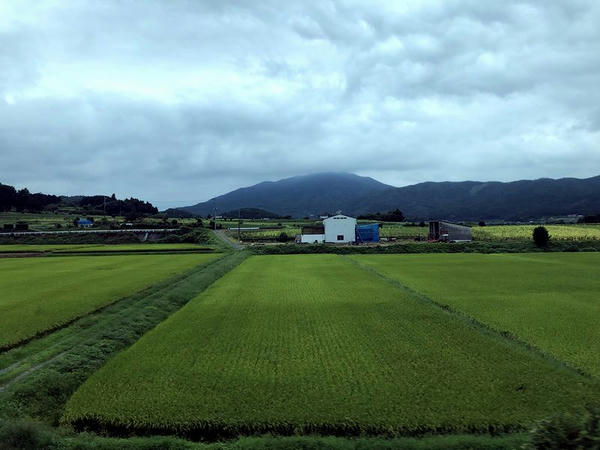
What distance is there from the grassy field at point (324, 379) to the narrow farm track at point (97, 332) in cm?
122

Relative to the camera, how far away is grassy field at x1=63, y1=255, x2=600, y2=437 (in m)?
8.00

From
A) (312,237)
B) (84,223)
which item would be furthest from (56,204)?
(312,237)

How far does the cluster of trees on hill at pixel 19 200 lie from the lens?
143 metres

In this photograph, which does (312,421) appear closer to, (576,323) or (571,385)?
(571,385)

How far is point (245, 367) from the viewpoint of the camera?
35.2 ft

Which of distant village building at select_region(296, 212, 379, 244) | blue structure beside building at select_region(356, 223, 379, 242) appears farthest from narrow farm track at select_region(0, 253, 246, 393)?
blue structure beside building at select_region(356, 223, 379, 242)

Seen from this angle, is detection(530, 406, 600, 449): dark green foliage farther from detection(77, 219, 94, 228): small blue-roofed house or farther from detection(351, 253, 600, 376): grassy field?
detection(77, 219, 94, 228): small blue-roofed house

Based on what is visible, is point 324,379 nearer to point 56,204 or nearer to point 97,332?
point 97,332

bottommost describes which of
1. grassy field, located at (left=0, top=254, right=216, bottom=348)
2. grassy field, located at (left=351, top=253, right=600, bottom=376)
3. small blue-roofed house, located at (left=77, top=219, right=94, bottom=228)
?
grassy field, located at (left=0, top=254, right=216, bottom=348)

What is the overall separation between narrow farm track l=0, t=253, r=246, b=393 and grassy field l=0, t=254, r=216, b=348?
0.70 meters

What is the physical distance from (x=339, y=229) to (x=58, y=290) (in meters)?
50.1

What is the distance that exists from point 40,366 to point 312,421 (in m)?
7.75

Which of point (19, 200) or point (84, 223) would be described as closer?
point (84, 223)

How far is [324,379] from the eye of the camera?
32.3ft
